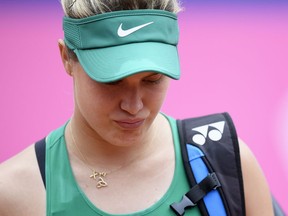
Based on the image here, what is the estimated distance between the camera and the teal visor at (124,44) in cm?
129

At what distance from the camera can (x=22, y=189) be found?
1.46 meters

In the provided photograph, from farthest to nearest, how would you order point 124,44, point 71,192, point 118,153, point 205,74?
point 205,74
point 118,153
point 71,192
point 124,44

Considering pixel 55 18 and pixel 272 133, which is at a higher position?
pixel 55 18

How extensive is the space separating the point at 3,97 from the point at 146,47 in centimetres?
144

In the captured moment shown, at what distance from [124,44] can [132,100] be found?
0.43ft

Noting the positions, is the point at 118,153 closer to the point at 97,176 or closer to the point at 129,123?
the point at 97,176

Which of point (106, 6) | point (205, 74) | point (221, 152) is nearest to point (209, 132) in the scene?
point (221, 152)

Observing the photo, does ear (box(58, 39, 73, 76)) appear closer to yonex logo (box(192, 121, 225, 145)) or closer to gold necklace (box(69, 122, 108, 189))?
gold necklace (box(69, 122, 108, 189))

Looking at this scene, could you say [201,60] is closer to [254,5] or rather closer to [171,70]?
[254,5]

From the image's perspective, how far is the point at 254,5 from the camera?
2.79 metres

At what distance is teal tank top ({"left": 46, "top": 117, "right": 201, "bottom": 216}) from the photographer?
55.5 inches

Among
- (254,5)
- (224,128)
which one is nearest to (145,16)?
(224,128)

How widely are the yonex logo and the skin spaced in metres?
0.07

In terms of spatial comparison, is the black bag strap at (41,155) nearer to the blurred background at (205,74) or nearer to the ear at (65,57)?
the ear at (65,57)
